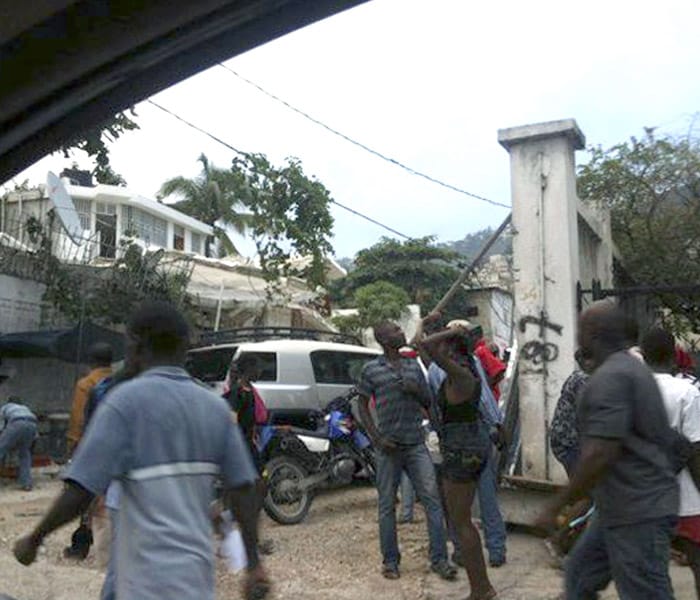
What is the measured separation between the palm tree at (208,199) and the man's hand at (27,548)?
3154 cm

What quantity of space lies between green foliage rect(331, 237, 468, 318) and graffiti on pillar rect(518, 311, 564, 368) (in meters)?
28.9

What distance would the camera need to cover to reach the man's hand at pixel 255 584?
3.32 metres

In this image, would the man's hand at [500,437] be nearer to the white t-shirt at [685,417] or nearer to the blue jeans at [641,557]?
the white t-shirt at [685,417]

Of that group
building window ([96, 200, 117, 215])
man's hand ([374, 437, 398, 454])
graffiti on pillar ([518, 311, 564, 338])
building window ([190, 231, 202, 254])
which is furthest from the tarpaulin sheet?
building window ([190, 231, 202, 254])

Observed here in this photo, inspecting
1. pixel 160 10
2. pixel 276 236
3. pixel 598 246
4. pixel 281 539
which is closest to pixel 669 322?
pixel 598 246

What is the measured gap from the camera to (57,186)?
57.7ft

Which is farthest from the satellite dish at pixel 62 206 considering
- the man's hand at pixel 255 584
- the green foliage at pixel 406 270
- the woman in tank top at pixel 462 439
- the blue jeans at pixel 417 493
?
the green foliage at pixel 406 270

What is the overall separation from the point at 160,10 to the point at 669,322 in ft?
41.3

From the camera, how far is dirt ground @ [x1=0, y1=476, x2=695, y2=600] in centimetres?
631

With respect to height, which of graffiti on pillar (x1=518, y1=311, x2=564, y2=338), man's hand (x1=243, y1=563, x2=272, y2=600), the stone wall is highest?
the stone wall

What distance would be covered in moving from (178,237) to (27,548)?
33.3 m

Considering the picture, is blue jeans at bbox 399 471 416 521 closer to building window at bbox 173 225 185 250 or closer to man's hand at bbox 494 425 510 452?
man's hand at bbox 494 425 510 452

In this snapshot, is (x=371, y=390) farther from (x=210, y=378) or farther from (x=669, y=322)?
(x=669, y=322)

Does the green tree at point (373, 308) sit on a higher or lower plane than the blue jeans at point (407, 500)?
higher
